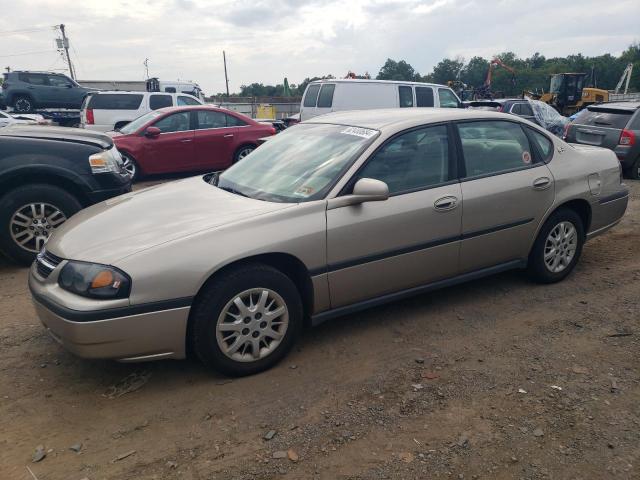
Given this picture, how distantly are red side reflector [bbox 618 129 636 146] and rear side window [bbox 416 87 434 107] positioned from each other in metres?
5.16

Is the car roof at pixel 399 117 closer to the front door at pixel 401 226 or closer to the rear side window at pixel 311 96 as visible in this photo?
the front door at pixel 401 226

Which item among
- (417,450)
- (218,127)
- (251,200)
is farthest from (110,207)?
(218,127)

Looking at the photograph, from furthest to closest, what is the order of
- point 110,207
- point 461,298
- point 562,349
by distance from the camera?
point 461,298 < point 110,207 < point 562,349

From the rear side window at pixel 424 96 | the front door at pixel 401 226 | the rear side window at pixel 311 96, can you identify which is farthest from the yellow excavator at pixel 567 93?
the front door at pixel 401 226

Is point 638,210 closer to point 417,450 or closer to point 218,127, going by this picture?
point 417,450

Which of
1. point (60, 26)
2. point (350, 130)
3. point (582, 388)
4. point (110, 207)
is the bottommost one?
point (582, 388)

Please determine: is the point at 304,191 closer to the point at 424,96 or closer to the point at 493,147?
the point at 493,147

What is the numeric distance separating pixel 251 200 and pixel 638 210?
6468 mm

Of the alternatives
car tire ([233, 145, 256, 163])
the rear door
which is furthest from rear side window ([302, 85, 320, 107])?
the rear door

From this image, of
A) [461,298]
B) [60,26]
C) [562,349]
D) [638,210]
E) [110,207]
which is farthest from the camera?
[60,26]

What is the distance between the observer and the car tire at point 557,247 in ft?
14.4

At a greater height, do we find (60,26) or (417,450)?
(60,26)

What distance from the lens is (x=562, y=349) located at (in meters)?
3.45

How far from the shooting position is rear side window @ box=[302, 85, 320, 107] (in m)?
13.4
